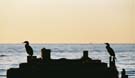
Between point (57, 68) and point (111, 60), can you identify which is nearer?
point (57, 68)

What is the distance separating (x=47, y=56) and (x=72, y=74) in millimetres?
3249

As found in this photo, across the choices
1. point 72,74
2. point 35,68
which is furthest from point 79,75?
point 35,68

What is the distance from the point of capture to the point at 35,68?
2586cm

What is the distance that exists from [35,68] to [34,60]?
232cm

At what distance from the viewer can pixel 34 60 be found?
2816 cm

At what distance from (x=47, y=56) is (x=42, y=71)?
10.6 feet

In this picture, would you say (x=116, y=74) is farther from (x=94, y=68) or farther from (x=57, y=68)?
(x=57, y=68)

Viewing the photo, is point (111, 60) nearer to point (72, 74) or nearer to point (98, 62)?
point (98, 62)

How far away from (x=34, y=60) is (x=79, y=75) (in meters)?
3.25

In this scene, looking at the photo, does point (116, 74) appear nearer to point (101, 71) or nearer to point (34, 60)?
point (101, 71)

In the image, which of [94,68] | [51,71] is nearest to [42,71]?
[51,71]

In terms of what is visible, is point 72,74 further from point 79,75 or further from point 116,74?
point 116,74

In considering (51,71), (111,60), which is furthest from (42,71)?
(111,60)

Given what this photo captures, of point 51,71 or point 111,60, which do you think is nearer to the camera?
point 51,71
